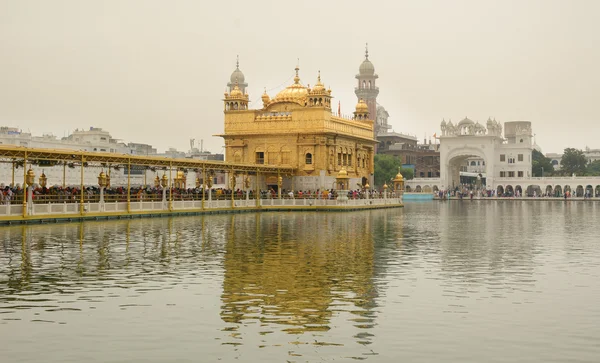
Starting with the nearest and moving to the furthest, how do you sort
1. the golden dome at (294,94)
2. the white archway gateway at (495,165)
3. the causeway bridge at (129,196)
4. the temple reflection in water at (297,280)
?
the temple reflection in water at (297,280) < the causeway bridge at (129,196) < the golden dome at (294,94) < the white archway gateway at (495,165)

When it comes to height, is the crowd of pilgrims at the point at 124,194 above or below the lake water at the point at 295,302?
above

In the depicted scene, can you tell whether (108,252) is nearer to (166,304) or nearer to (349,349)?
(166,304)

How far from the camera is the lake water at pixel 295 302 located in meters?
8.66

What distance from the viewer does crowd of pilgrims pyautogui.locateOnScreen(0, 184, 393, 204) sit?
33219 mm

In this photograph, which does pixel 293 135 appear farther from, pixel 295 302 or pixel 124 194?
pixel 295 302

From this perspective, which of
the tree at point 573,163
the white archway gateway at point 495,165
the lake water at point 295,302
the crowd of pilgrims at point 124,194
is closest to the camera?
the lake water at point 295,302

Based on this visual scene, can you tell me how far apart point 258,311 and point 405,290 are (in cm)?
314

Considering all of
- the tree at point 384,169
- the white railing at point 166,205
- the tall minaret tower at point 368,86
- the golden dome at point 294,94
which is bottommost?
the white railing at point 166,205

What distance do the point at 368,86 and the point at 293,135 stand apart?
255ft

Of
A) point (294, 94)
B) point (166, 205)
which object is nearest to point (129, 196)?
point (166, 205)

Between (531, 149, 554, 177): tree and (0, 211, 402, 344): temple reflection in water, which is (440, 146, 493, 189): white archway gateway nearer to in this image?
(531, 149, 554, 177): tree

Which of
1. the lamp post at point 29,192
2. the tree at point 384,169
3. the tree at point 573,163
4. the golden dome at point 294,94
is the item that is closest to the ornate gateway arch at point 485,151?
the tree at point 384,169

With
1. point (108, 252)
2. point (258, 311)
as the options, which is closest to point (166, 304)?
point (258, 311)

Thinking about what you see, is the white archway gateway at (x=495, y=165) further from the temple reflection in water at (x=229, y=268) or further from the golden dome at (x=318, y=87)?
the temple reflection in water at (x=229, y=268)
